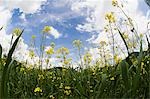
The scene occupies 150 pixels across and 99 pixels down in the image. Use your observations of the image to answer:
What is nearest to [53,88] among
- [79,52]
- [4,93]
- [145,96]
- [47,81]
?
[47,81]

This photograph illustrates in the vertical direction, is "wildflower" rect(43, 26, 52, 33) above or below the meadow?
above

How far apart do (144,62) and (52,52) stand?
2.10 metres

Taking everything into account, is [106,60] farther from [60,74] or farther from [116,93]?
[116,93]

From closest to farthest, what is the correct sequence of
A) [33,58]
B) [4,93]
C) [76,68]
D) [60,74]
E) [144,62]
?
[4,93] → [144,62] → [76,68] → [60,74] → [33,58]

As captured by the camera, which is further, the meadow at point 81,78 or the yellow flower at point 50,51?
the yellow flower at point 50,51

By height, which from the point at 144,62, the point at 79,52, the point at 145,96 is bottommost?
the point at 145,96

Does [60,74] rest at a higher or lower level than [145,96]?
higher

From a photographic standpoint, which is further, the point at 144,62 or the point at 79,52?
the point at 79,52

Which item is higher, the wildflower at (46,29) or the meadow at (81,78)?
the wildflower at (46,29)

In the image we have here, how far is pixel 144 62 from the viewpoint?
10.7 feet

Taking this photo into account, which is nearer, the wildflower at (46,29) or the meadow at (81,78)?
the meadow at (81,78)

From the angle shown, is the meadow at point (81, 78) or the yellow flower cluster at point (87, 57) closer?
the meadow at point (81, 78)

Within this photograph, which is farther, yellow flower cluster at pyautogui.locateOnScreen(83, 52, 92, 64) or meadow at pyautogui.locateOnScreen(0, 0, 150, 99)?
yellow flower cluster at pyautogui.locateOnScreen(83, 52, 92, 64)

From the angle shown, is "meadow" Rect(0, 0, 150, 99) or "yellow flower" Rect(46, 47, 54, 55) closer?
"meadow" Rect(0, 0, 150, 99)
